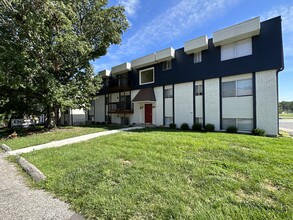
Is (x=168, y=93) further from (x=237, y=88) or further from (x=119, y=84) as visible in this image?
(x=119, y=84)

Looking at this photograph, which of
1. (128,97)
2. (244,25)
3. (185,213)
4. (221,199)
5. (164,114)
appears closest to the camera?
(185,213)

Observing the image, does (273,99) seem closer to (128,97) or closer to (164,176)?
(164,176)

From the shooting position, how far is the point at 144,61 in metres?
17.0

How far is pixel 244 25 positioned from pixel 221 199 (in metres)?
11.6

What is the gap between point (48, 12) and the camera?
6.93 m

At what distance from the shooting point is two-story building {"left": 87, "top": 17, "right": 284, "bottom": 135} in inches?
413

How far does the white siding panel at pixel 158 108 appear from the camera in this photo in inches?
634

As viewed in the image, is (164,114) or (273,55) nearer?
(273,55)

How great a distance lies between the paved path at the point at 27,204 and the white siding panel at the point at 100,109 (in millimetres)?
18277

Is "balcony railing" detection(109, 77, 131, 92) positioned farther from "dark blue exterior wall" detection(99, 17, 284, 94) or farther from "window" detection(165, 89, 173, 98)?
"window" detection(165, 89, 173, 98)

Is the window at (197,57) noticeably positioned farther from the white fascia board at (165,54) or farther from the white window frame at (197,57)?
the white fascia board at (165,54)

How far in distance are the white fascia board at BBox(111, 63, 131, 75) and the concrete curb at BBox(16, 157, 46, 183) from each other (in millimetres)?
14196

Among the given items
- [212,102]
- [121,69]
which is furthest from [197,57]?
[121,69]

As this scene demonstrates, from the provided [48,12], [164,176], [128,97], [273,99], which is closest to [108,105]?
[128,97]
